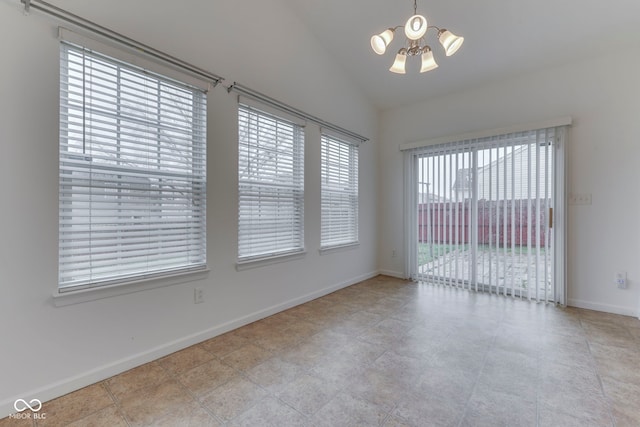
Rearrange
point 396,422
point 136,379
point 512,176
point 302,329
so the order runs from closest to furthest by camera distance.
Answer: point 396,422, point 136,379, point 302,329, point 512,176

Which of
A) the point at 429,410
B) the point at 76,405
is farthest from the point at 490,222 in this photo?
the point at 76,405

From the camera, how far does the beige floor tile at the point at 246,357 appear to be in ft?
7.00

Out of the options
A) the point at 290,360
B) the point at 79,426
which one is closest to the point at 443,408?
the point at 290,360

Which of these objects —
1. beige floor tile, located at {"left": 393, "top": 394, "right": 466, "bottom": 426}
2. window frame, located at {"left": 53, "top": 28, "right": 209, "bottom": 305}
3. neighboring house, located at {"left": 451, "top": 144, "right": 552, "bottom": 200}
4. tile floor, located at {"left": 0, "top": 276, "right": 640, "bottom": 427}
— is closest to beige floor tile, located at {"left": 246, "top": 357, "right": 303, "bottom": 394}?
tile floor, located at {"left": 0, "top": 276, "right": 640, "bottom": 427}

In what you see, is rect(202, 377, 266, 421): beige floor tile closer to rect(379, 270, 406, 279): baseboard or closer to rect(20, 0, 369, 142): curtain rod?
rect(20, 0, 369, 142): curtain rod

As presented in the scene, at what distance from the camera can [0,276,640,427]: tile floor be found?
160 cm

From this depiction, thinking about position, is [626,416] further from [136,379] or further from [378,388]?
[136,379]

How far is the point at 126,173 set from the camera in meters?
2.10

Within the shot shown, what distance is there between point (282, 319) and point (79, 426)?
69.3 inches

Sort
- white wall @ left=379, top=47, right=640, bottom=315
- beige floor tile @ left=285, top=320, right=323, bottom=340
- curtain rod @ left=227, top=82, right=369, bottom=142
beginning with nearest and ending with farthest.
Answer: beige floor tile @ left=285, top=320, right=323, bottom=340 < curtain rod @ left=227, top=82, right=369, bottom=142 < white wall @ left=379, top=47, right=640, bottom=315

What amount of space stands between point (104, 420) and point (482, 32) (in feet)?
15.4

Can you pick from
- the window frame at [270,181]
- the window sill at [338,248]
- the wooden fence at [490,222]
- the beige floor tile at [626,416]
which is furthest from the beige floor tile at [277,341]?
the wooden fence at [490,222]

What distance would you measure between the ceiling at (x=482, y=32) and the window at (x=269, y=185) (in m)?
A: 1.38

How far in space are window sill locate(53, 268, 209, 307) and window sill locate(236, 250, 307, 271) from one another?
38 centimetres
